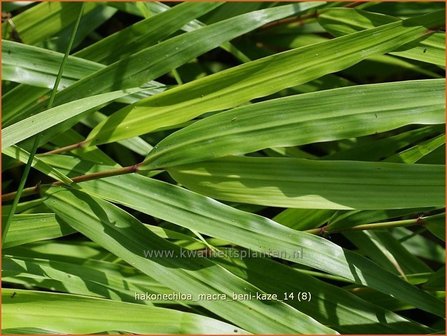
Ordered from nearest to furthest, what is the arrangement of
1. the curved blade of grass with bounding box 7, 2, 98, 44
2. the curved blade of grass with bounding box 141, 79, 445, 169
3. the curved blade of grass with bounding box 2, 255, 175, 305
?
the curved blade of grass with bounding box 141, 79, 445, 169 → the curved blade of grass with bounding box 2, 255, 175, 305 → the curved blade of grass with bounding box 7, 2, 98, 44

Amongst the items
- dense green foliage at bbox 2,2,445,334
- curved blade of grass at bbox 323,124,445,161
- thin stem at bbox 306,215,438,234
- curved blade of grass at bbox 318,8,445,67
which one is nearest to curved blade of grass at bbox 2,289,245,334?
dense green foliage at bbox 2,2,445,334

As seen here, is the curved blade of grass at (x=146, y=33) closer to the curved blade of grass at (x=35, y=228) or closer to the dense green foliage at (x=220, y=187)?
the dense green foliage at (x=220, y=187)

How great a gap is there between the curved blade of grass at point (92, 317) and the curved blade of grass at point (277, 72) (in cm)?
25

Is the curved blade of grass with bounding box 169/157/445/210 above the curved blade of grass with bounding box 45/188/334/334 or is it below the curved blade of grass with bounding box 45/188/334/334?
above

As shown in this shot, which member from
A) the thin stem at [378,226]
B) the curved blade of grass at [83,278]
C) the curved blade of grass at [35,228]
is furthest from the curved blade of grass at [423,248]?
the curved blade of grass at [35,228]

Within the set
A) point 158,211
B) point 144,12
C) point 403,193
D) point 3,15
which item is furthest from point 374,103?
point 3,15

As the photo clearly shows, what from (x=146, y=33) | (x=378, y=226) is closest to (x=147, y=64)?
(x=146, y=33)

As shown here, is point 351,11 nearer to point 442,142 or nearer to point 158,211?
point 442,142

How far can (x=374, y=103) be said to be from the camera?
0.76 m

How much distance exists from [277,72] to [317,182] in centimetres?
16

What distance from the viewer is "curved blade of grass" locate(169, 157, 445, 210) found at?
76 cm

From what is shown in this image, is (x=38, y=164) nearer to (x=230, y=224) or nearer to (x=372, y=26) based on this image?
(x=230, y=224)

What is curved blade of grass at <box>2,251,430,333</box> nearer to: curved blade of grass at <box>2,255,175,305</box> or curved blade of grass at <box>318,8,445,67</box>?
curved blade of grass at <box>2,255,175,305</box>

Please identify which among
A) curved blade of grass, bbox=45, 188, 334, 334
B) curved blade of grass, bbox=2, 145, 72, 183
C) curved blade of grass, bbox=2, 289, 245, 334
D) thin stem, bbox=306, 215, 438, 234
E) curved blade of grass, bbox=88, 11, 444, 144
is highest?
curved blade of grass, bbox=88, 11, 444, 144
